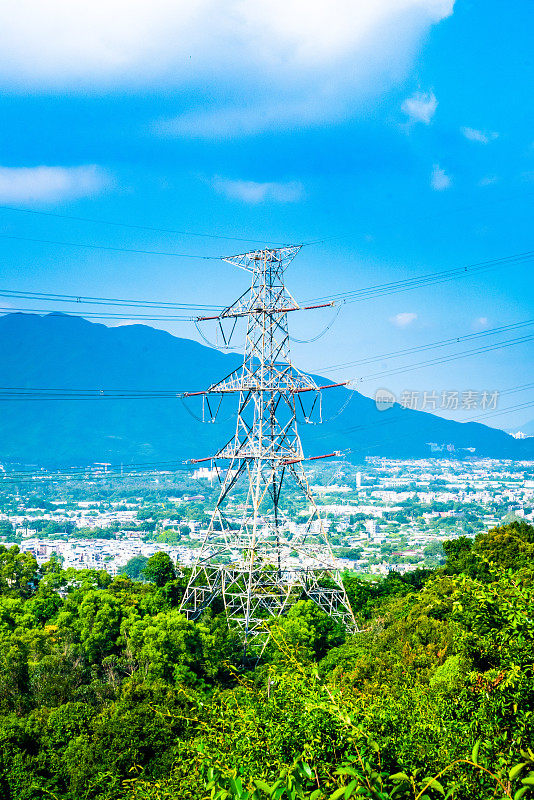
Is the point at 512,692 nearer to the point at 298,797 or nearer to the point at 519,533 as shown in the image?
the point at 298,797

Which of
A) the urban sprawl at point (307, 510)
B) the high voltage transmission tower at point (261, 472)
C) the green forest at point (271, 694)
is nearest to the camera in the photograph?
the green forest at point (271, 694)

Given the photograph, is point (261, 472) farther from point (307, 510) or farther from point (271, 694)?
point (307, 510)

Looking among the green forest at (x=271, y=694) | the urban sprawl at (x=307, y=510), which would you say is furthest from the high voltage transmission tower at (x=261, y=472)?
the urban sprawl at (x=307, y=510)

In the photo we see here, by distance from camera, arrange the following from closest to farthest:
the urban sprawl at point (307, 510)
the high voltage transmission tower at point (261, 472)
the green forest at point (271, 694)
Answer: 1. the green forest at point (271, 694)
2. the high voltage transmission tower at point (261, 472)
3. the urban sprawl at point (307, 510)

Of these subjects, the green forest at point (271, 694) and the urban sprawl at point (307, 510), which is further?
the urban sprawl at point (307, 510)

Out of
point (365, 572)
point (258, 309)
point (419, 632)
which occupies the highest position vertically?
point (258, 309)

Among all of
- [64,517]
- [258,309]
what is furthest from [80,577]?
[64,517]

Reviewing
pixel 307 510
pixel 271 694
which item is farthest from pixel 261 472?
pixel 307 510

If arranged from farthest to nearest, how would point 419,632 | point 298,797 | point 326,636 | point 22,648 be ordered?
point 326,636 < point 22,648 < point 419,632 < point 298,797

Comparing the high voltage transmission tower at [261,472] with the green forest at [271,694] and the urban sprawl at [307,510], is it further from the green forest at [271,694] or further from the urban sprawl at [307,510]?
the urban sprawl at [307,510]
